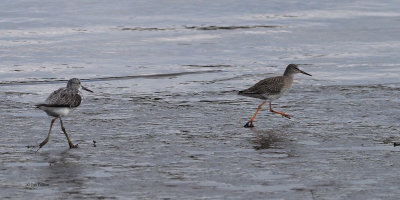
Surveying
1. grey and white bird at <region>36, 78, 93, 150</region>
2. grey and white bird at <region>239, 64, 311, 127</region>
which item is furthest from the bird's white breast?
grey and white bird at <region>239, 64, 311, 127</region>

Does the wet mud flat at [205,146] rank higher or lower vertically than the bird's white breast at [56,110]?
lower

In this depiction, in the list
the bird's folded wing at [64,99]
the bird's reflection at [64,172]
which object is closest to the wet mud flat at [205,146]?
the bird's reflection at [64,172]

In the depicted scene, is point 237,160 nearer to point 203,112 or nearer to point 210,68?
point 203,112

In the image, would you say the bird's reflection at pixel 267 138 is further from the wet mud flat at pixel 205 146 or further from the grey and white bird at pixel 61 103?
the grey and white bird at pixel 61 103

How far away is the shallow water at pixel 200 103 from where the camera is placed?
8.48 metres

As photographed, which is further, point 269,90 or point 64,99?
point 269,90

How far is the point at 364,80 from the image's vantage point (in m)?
14.8

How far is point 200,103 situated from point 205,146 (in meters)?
2.97

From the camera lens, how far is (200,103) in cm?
1304

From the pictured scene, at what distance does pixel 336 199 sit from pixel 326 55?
1029 centimetres

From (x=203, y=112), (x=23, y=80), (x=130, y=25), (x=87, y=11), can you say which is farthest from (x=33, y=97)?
(x=87, y=11)

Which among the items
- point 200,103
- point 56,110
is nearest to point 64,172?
point 56,110

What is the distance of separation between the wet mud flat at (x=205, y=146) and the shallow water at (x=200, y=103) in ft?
0.08

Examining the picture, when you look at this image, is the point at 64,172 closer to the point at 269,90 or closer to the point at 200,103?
the point at 200,103
